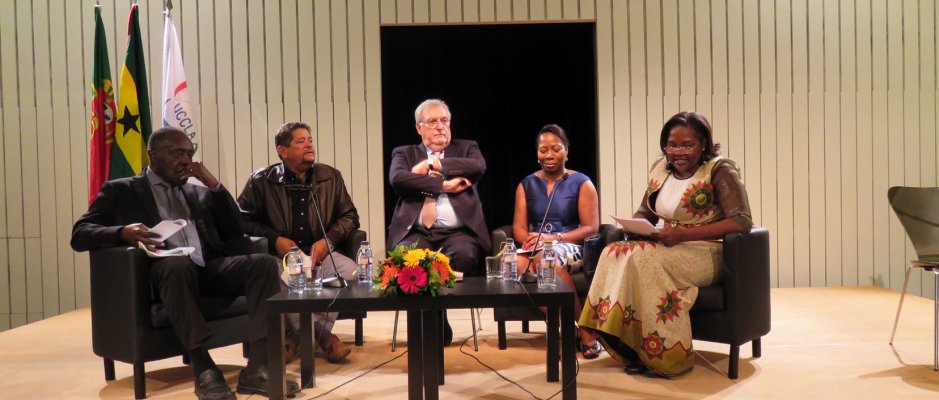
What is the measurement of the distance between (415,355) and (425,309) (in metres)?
0.19

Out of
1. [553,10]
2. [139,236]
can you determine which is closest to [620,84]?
[553,10]

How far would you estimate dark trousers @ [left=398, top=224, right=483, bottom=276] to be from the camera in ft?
13.6

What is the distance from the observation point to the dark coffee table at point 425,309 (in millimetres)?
2723

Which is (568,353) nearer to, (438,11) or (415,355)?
(415,355)

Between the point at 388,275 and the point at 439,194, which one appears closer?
the point at 388,275

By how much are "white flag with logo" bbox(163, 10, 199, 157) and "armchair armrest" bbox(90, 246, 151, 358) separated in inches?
92.6

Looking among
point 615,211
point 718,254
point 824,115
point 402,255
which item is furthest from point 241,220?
point 824,115

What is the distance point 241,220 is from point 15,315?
3.42 metres

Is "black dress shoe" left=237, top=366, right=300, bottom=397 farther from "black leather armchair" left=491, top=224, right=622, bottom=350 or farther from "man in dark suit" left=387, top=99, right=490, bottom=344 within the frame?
"man in dark suit" left=387, top=99, right=490, bottom=344

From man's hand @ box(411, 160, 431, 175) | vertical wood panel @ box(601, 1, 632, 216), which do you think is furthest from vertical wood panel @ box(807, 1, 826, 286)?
man's hand @ box(411, 160, 431, 175)

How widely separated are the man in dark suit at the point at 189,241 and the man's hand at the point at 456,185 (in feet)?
3.93

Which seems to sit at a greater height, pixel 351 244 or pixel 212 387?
pixel 351 244

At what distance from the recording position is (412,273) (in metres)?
2.70

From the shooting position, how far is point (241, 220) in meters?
3.67
